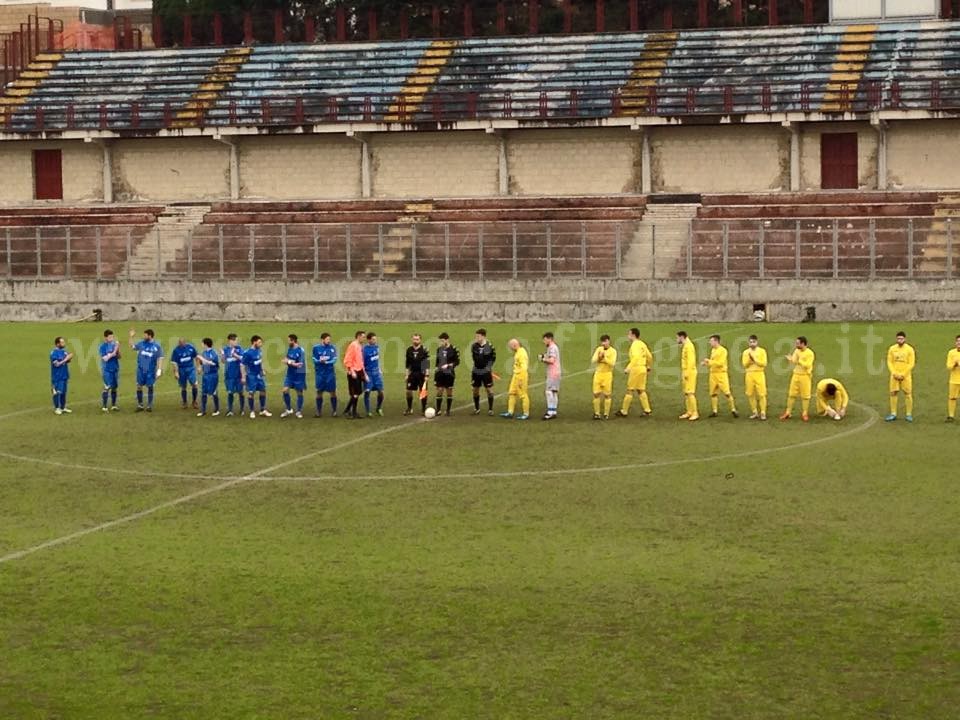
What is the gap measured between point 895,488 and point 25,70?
56839 mm

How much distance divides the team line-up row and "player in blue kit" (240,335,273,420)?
0.06 ft

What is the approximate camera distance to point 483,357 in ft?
106

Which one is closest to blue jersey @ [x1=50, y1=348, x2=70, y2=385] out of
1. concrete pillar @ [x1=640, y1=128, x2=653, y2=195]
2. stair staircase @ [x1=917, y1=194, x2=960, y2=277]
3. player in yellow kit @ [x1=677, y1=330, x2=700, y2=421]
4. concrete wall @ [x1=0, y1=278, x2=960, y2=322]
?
player in yellow kit @ [x1=677, y1=330, x2=700, y2=421]

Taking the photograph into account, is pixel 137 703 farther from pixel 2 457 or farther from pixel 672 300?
pixel 672 300

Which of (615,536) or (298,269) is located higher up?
(298,269)

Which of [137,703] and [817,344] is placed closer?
[137,703]

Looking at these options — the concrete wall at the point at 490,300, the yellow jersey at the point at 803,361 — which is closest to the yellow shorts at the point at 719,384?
the yellow jersey at the point at 803,361

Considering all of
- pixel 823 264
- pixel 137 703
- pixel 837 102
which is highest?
pixel 837 102

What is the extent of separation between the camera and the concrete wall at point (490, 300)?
4997 centimetres

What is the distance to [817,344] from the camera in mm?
43875

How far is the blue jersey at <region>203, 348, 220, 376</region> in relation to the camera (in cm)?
3300

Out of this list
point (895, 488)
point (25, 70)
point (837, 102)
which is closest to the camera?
point (895, 488)

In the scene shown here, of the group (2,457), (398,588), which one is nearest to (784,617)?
(398,588)

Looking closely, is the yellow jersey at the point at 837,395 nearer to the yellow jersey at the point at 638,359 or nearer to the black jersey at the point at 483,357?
the yellow jersey at the point at 638,359
